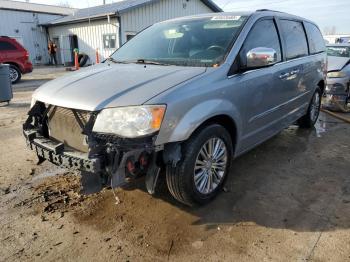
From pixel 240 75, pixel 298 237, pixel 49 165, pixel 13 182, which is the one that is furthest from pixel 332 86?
pixel 13 182

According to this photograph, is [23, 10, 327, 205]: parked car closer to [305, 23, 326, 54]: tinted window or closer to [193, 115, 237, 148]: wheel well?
[193, 115, 237, 148]: wheel well

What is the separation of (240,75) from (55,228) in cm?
231

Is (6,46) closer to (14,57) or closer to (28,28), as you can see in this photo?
(14,57)

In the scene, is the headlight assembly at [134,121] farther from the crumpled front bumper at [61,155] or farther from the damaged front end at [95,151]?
the crumpled front bumper at [61,155]

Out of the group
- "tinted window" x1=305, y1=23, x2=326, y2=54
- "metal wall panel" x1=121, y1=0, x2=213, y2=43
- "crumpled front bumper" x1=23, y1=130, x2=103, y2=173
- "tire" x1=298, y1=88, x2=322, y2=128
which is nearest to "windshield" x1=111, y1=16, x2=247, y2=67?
"crumpled front bumper" x1=23, y1=130, x2=103, y2=173

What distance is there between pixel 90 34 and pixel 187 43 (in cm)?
1933

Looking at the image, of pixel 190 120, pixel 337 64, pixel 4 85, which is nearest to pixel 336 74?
pixel 337 64

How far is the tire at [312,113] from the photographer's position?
601 cm

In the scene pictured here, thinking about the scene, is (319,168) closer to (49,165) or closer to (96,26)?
(49,165)

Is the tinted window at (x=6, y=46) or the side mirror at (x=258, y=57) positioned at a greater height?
the side mirror at (x=258, y=57)

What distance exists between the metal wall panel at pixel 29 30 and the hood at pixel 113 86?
24.0 meters

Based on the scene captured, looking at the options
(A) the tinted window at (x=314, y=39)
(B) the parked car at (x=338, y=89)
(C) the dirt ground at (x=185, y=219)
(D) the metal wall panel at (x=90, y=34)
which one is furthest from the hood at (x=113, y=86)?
(D) the metal wall panel at (x=90, y=34)

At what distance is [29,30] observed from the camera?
25281 mm

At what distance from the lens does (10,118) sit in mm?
7184
